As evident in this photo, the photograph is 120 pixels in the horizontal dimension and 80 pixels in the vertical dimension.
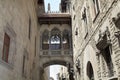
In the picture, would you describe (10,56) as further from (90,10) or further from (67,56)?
(67,56)

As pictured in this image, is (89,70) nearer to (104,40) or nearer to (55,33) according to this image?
(104,40)

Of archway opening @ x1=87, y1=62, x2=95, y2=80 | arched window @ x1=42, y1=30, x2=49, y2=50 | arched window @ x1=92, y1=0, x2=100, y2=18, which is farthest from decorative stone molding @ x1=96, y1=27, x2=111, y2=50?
arched window @ x1=42, y1=30, x2=49, y2=50

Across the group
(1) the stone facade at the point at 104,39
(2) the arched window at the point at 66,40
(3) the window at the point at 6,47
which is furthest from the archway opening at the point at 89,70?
(2) the arched window at the point at 66,40

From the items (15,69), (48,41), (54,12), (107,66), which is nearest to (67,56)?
(48,41)

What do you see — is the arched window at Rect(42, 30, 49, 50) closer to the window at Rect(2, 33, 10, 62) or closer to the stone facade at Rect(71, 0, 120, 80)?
the stone facade at Rect(71, 0, 120, 80)

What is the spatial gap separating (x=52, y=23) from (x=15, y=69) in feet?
33.3

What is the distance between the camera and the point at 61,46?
703 inches

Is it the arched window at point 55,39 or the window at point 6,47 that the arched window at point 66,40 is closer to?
the arched window at point 55,39

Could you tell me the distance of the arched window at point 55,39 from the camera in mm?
18188

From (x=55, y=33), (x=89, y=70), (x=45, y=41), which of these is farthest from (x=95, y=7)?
(x=45, y=41)

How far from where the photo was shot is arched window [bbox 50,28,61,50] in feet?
59.7

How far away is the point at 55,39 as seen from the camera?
18.7 meters

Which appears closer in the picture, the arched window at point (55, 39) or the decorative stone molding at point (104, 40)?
the decorative stone molding at point (104, 40)

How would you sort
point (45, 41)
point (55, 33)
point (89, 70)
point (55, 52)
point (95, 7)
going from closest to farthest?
point (95, 7)
point (89, 70)
point (55, 52)
point (55, 33)
point (45, 41)
